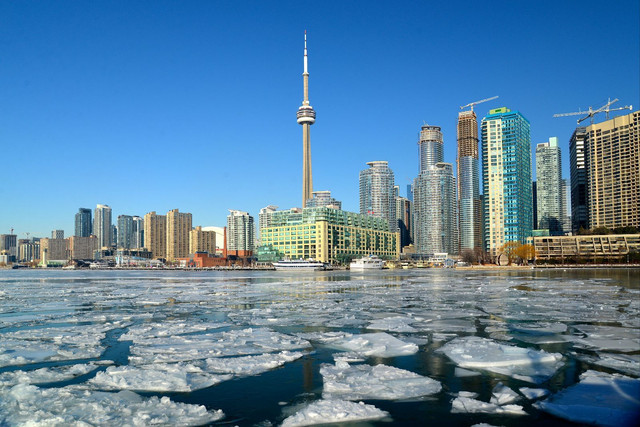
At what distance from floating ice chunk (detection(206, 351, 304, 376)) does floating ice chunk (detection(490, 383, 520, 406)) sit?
6104 millimetres

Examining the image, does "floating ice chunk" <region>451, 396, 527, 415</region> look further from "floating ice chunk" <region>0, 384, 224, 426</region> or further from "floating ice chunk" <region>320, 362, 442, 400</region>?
"floating ice chunk" <region>0, 384, 224, 426</region>

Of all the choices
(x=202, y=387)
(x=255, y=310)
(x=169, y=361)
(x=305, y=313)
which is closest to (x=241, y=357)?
(x=169, y=361)

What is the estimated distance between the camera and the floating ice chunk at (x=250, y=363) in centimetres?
1362

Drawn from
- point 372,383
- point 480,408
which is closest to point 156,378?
point 372,383

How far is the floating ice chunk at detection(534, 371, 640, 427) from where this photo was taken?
9406 millimetres

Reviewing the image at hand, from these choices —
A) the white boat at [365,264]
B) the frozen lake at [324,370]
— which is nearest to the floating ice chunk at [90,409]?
the frozen lake at [324,370]

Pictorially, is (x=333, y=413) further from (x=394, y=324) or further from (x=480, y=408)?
(x=394, y=324)

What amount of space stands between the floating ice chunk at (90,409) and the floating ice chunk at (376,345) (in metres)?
7.11

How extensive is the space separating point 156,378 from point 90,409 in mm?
2466

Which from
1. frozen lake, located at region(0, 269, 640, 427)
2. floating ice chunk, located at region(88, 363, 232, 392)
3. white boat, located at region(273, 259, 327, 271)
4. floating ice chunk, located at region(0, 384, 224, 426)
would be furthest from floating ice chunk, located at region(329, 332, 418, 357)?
white boat, located at region(273, 259, 327, 271)

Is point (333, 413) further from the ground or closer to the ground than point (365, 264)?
further from the ground

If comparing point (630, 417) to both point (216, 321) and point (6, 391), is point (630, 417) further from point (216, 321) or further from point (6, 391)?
point (216, 321)

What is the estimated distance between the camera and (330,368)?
13.5m

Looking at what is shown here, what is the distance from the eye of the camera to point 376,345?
1677 centimetres
